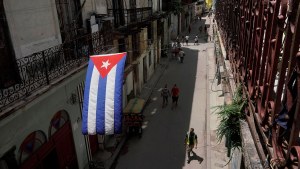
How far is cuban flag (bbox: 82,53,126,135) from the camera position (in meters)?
7.27

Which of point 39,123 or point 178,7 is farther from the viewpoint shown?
point 178,7

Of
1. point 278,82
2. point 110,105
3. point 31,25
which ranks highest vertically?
point 31,25

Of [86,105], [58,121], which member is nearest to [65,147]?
[58,121]

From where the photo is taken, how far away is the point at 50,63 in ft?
28.6

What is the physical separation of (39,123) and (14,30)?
277cm

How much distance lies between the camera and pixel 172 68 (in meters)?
27.6

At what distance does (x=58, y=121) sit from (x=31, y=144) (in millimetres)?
1582

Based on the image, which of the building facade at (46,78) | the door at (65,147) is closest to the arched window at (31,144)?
the building facade at (46,78)

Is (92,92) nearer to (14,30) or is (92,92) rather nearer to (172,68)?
(14,30)

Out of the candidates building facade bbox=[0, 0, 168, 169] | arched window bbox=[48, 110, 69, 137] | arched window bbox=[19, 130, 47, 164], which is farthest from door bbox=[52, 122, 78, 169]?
arched window bbox=[19, 130, 47, 164]

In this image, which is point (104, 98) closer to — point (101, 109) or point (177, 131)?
point (101, 109)

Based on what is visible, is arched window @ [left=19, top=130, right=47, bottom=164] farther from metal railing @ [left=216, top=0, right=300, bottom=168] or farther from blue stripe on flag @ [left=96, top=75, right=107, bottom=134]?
metal railing @ [left=216, top=0, right=300, bottom=168]

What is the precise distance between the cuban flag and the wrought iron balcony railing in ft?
4.57

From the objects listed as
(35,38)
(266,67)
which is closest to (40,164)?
(35,38)
